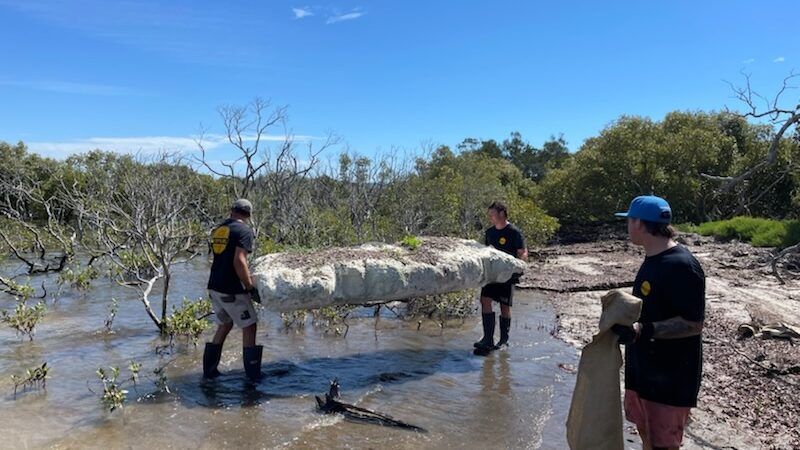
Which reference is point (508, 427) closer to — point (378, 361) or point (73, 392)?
point (378, 361)

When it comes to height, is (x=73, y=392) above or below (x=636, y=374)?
below

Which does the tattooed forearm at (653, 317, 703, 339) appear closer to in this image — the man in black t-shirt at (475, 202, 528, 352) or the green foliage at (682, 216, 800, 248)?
the man in black t-shirt at (475, 202, 528, 352)

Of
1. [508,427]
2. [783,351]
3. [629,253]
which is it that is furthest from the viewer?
[629,253]

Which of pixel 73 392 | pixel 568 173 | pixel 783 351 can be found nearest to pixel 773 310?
pixel 783 351

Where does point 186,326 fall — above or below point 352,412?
above

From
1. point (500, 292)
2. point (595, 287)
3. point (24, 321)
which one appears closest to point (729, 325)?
point (500, 292)

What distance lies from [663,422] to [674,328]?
61cm

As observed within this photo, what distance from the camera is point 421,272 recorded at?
7344 millimetres

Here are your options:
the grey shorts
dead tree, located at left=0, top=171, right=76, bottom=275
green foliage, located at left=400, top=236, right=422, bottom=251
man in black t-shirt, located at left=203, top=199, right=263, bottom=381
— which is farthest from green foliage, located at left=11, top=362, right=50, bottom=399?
dead tree, located at left=0, top=171, right=76, bottom=275

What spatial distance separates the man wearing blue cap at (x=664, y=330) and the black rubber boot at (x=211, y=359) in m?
5.01

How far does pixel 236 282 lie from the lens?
256 inches

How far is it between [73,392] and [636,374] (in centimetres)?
610

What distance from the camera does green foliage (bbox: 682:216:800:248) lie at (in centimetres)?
1819

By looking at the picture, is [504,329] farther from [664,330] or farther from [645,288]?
[664,330]
